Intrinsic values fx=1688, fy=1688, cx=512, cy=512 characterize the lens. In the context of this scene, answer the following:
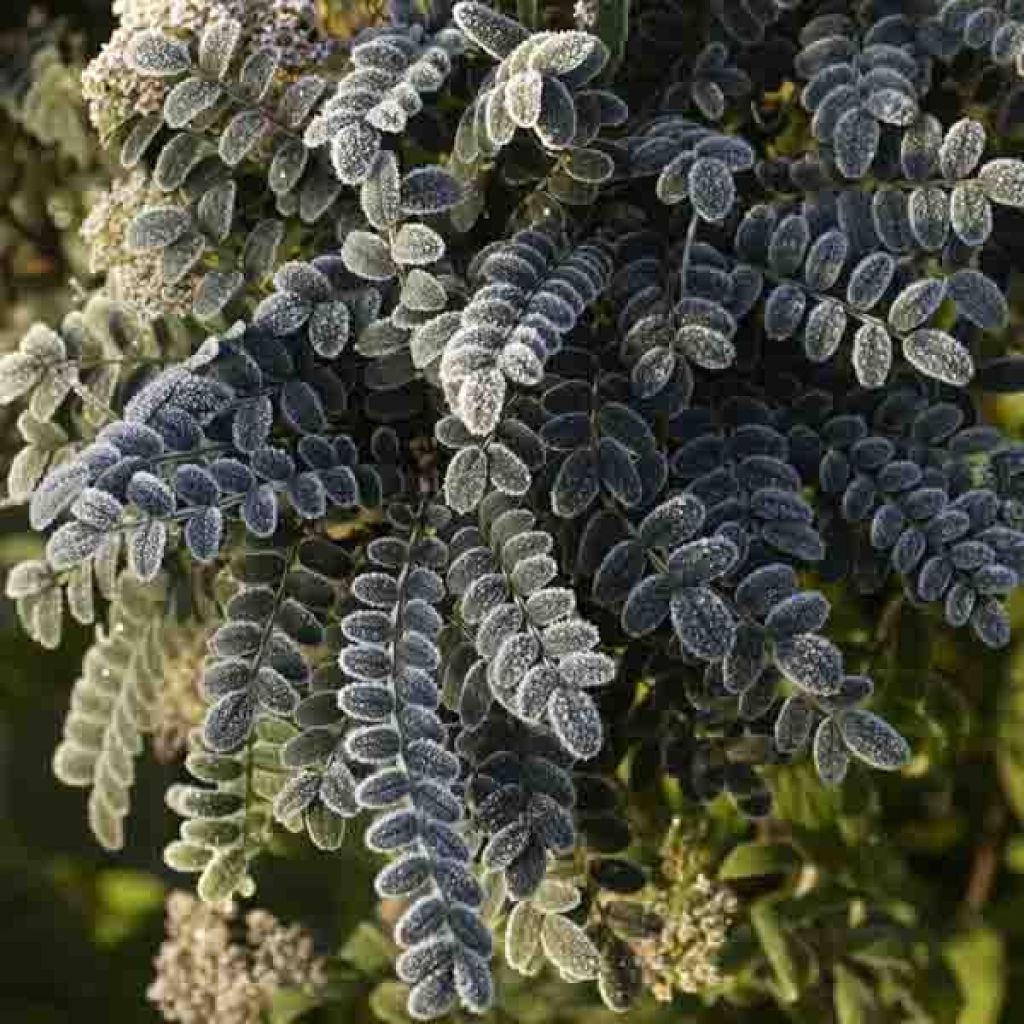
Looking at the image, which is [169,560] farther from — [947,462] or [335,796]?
[947,462]

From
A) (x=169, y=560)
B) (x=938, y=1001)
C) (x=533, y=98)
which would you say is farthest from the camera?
(x=938, y=1001)

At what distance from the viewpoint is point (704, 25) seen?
132 cm

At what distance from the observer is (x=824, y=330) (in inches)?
44.9

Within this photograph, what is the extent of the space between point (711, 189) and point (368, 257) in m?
0.23

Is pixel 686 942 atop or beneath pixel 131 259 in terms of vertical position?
beneath

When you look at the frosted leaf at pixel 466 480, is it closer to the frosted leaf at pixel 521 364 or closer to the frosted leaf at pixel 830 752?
the frosted leaf at pixel 521 364

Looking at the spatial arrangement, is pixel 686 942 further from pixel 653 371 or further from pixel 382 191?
pixel 382 191

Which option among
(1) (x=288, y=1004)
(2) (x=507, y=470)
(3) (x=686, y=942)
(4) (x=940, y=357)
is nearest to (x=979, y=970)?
(3) (x=686, y=942)

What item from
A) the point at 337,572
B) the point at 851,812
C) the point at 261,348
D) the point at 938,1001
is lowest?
the point at 938,1001

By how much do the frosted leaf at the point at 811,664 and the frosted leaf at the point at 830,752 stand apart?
32mm

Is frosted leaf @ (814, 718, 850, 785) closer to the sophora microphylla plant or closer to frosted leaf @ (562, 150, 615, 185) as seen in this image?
the sophora microphylla plant

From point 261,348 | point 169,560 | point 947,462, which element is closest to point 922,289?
point 947,462

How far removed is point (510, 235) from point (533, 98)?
0.58 feet

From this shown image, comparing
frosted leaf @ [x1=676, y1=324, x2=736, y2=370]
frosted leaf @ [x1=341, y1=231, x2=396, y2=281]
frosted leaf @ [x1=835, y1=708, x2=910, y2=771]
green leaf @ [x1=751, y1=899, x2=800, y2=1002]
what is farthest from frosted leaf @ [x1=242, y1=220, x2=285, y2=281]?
green leaf @ [x1=751, y1=899, x2=800, y2=1002]
